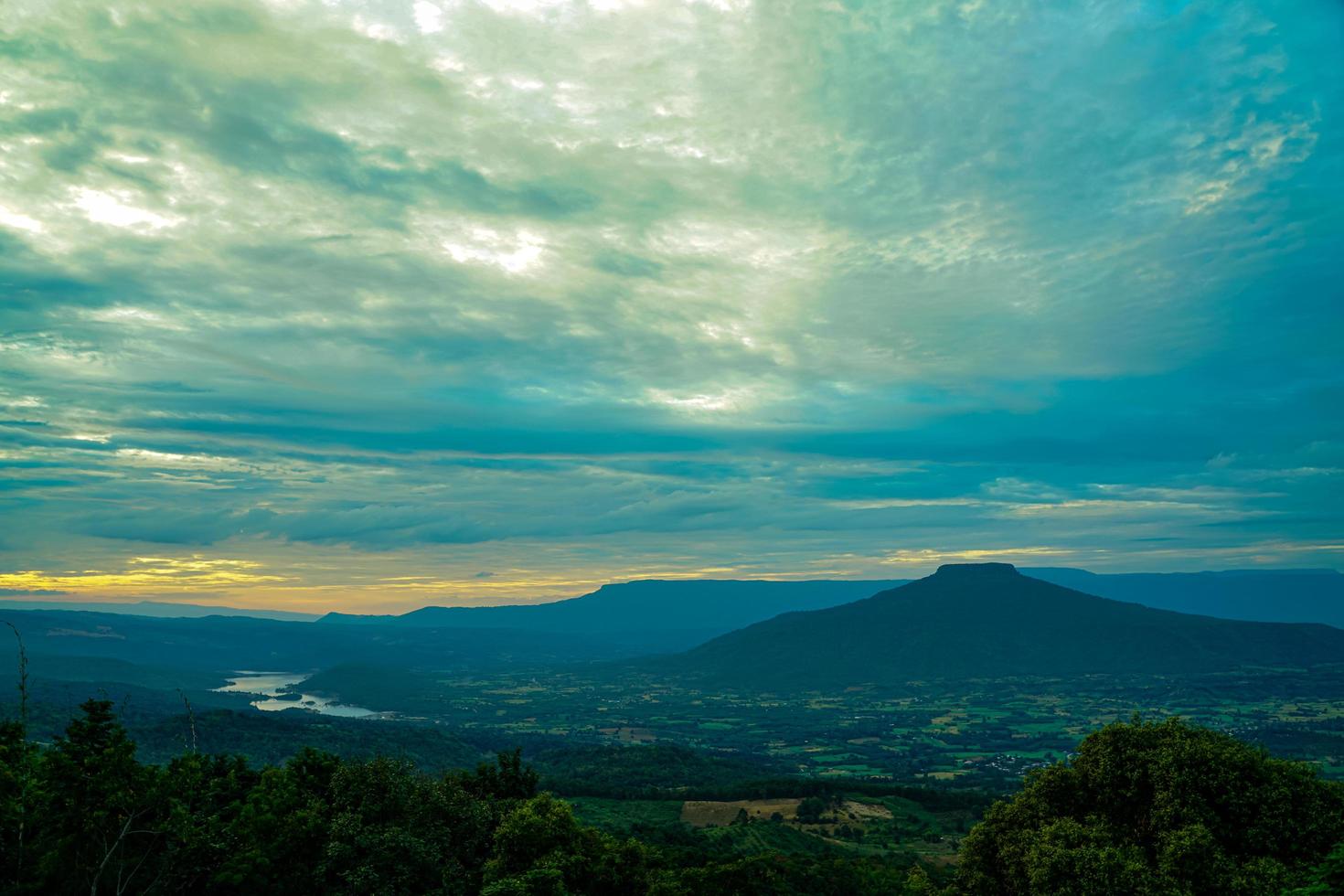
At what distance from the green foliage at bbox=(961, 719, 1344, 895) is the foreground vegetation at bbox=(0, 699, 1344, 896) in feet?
0.36

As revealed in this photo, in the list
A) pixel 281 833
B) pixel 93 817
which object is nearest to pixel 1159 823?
pixel 281 833

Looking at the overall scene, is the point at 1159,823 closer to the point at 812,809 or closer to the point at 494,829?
the point at 494,829

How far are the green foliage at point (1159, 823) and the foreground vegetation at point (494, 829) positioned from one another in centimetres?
11

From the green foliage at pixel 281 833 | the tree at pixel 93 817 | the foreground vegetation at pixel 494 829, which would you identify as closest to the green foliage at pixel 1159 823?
the foreground vegetation at pixel 494 829

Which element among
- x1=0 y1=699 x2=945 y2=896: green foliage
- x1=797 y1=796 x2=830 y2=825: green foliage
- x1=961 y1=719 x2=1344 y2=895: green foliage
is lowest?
x1=797 y1=796 x2=830 y2=825: green foliage

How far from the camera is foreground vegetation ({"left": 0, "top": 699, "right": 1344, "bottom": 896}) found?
1802 inches

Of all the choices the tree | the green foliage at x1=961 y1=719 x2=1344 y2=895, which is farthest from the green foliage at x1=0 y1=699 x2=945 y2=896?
the green foliage at x1=961 y1=719 x2=1344 y2=895

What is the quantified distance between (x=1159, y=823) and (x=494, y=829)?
4939 centimetres

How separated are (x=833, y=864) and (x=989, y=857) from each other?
195ft

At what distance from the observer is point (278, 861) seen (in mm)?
56719

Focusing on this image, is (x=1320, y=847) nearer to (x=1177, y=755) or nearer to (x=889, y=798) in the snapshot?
(x=1177, y=755)

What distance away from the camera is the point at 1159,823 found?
48844mm

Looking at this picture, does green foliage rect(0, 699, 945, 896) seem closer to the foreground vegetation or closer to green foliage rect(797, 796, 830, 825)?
the foreground vegetation

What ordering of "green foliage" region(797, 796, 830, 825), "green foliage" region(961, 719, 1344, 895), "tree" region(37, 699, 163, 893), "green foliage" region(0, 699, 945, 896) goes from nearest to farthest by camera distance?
"green foliage" region(961, 719, 1344, 895), "tree" region(37, 699, 163, 893), "green foliage" region(0, 699, 945, 896), "green foliage" region(797, 796, 830, 825)
